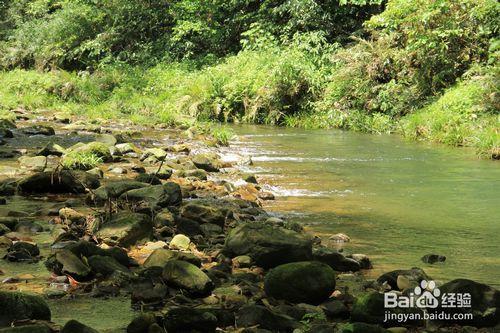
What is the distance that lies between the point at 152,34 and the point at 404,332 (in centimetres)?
2307

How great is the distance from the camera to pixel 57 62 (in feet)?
82.9

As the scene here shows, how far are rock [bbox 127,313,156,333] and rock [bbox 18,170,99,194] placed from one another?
372 centimetres

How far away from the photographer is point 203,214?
228 inches

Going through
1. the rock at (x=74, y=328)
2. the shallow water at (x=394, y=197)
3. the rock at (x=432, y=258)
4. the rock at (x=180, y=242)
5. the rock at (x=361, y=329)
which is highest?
the rock at (x=74, y=328)

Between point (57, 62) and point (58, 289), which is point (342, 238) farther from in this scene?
point (57, 62)

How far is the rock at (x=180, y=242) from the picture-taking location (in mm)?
4875

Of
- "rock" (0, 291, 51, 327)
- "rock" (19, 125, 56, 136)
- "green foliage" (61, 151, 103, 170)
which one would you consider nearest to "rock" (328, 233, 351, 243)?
"rock" (0, 291, 51, 327)

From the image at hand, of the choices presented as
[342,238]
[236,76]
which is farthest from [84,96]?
[342,238]

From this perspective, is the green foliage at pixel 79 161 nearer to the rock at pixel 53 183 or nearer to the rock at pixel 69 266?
the rock at pixel 53 183

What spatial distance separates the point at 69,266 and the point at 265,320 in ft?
→ 4.51

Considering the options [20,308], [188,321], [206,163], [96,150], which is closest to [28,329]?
[20,308]

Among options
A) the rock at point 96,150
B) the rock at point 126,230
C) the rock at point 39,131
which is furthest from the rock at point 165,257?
the rock at point 39,131

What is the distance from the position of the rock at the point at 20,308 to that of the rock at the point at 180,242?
1.56 meters

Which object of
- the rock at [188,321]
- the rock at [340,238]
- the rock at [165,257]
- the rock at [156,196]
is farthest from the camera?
the rock at [156,196]
